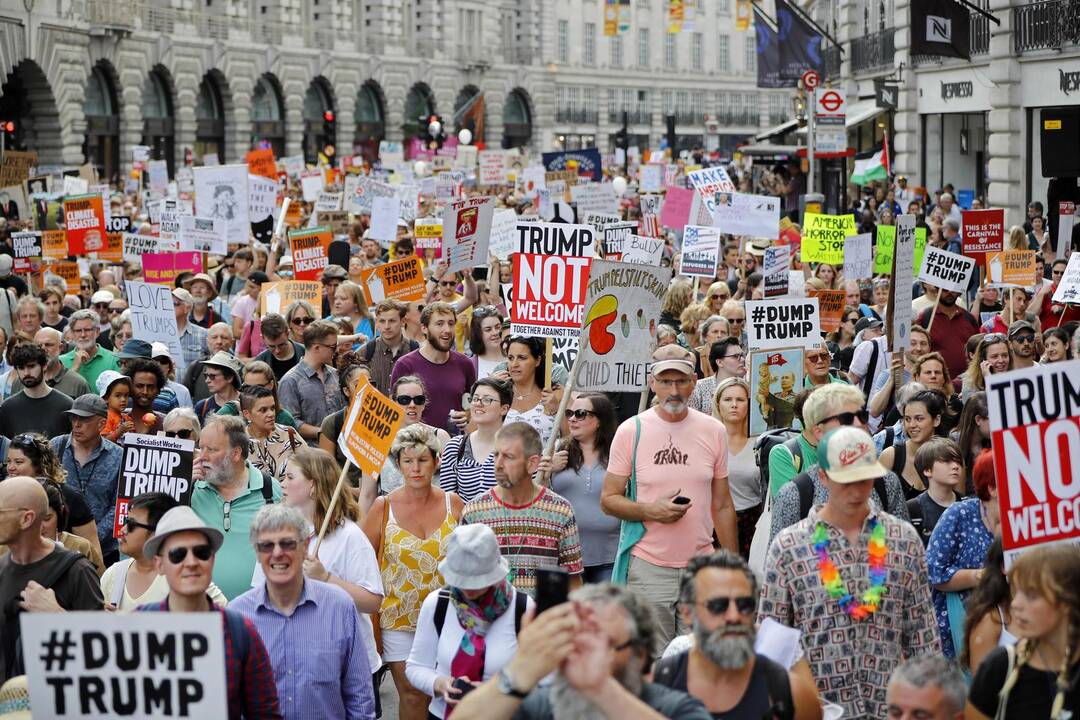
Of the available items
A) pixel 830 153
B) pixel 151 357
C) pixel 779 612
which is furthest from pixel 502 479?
pixel 830 153

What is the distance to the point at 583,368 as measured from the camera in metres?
9.25

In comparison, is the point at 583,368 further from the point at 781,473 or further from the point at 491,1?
the point at 491,1

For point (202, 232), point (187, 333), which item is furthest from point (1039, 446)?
point (202, 232)

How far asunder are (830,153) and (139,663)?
26.0m

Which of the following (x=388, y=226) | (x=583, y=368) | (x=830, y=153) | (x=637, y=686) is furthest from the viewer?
(x=830, y=153)

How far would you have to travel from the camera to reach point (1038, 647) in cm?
479

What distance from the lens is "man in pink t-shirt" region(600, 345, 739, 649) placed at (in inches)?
301

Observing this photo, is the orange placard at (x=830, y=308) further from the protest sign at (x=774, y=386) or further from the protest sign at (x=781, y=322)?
the protest sign at (x=774, y=386)

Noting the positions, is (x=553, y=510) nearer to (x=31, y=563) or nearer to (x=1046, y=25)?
(x=31, y=563)

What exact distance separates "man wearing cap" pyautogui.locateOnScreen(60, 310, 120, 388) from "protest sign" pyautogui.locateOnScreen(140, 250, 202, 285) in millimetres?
5369

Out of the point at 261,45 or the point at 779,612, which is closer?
the point at 779,612

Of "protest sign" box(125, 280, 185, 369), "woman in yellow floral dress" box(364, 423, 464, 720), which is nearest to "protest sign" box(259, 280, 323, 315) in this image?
"protest sign" box(125, 280, 185, 369)

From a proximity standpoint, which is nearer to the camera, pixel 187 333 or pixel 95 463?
pixel 95 463

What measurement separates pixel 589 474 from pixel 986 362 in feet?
10.7
